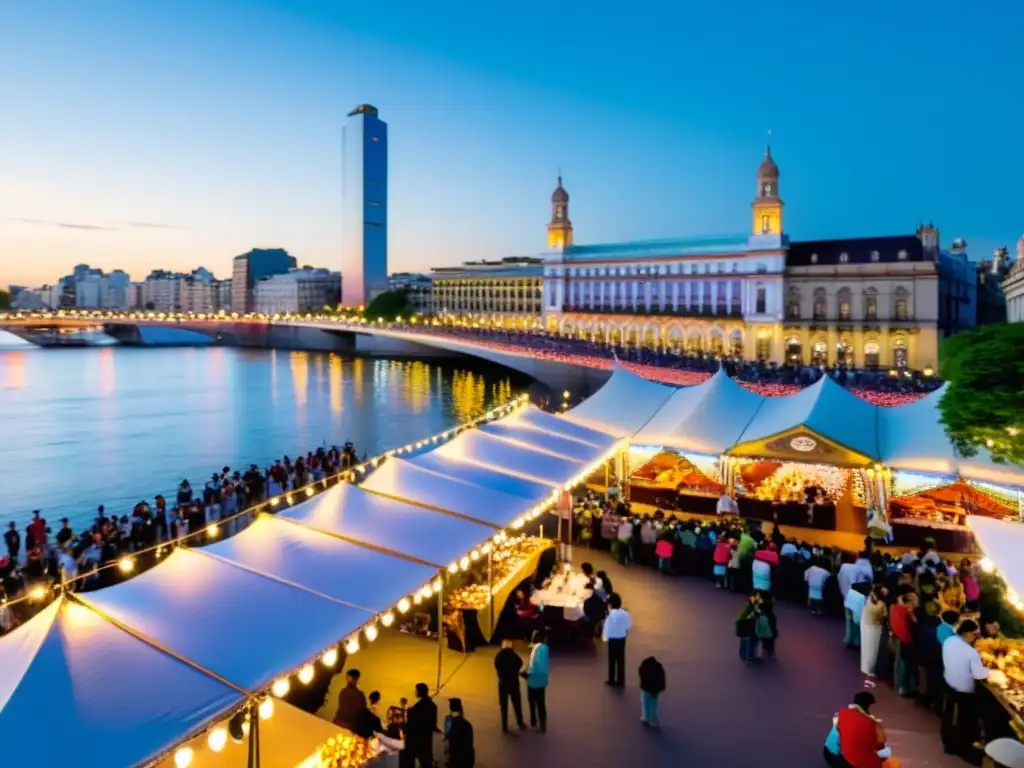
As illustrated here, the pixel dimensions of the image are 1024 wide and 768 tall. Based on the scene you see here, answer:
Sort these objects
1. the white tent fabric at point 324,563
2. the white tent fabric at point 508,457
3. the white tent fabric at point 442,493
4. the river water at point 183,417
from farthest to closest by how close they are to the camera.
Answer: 1. the river water at point 183,417
2. the white tent fabric at point 508,457
3. the white tent fabric at point 442,493
4. the white tent fabric at point 324,563

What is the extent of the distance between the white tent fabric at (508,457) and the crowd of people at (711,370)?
1593 centimetres

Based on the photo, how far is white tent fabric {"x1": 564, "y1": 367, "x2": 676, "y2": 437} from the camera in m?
17.9

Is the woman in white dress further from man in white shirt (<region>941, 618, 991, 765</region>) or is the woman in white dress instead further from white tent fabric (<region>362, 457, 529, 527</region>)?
white tent fabric (<region>362, 457, 529, 527</region>)

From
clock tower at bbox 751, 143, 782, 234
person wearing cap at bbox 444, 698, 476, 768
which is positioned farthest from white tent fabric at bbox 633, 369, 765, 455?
clock tower at bbox 751, 143, 782, 234

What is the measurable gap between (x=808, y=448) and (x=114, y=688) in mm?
12929

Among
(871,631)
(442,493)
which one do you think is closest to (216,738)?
(442,493)

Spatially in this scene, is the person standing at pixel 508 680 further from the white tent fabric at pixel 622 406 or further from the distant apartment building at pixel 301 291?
the distant apartment building at pixel 301 291

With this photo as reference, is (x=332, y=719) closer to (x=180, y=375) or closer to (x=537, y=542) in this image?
(x=537, y=542)

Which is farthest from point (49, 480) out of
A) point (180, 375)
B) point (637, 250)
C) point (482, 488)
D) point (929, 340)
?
point (637, 250)

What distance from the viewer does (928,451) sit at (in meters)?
14.6

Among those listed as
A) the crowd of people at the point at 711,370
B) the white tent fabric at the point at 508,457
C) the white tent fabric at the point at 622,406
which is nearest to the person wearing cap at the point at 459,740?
the white tent fabric at the point at 508,457

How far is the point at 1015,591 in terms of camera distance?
784cm

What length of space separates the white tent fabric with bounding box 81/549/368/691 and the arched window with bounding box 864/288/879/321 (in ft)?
190

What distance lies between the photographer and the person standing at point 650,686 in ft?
24.3
